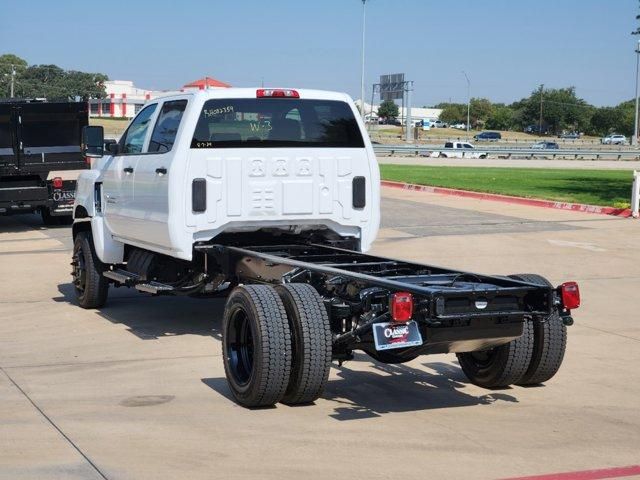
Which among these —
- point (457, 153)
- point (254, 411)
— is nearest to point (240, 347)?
point (254, 411)

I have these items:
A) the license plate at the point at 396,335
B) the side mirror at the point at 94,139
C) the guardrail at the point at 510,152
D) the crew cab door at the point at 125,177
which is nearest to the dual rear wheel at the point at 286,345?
the license plate at the point at 396,335

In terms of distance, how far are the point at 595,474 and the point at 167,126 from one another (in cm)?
540

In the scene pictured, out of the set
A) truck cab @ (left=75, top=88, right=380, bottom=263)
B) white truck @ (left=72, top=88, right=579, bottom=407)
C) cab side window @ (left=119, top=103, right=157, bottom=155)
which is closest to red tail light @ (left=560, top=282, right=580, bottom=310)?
white truck @ (left=72, top=88, right=579, bottom=407)

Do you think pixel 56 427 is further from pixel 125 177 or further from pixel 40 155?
pixel 40 155

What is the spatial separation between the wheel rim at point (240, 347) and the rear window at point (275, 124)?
7.08ft

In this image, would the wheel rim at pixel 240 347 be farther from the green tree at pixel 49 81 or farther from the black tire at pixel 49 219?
the green tree at pixel 49 81

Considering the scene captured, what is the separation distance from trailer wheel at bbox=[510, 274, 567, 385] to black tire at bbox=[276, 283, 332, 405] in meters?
1.57

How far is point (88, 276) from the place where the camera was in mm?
11125

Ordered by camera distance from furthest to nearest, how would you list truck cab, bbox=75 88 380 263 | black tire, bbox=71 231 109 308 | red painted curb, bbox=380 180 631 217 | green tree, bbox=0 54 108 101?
green tree, bbox=0 54 108 101 → red painted curb, bbox=380 180 631 217 → black tire, bbox=71 231 109 308 → truck cab, bbox=75 88 380 263

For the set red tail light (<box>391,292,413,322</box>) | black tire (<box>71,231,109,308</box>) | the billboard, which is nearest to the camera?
red tail light (<box>391,292,413,322</box>)

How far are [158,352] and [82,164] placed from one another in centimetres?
1115

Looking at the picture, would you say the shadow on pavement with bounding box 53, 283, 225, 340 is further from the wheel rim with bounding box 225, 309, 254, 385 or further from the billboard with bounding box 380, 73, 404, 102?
the billboard with bounding box 380, 73, 404, 102

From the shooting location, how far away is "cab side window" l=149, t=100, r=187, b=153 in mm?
9459

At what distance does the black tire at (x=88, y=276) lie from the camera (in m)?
11.1
